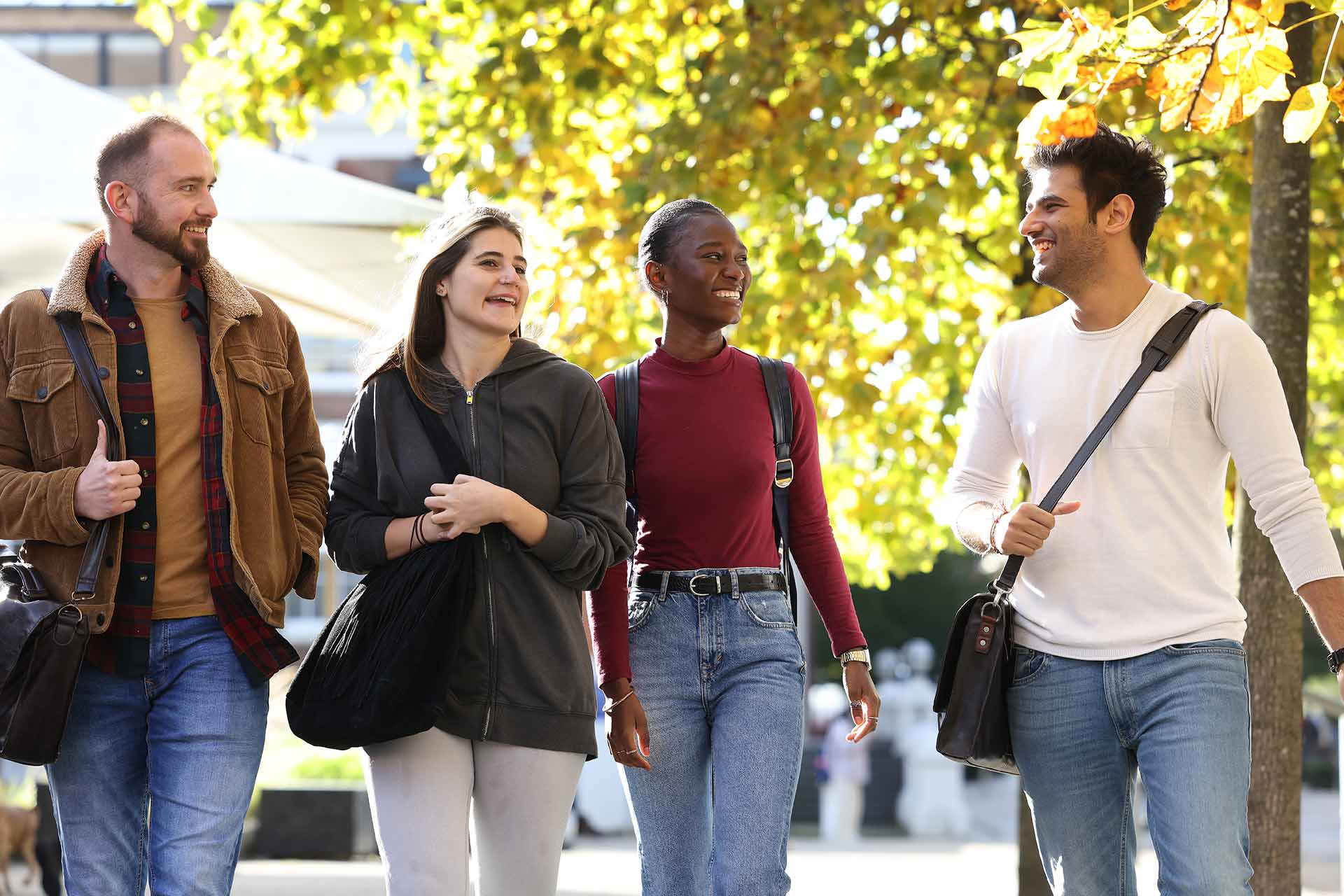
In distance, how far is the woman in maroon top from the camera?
12.3 ft

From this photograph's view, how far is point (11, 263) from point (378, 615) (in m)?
3.91

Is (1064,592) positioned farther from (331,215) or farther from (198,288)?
(331,215)

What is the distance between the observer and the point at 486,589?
3.46m

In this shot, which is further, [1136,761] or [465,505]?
[1136,761]

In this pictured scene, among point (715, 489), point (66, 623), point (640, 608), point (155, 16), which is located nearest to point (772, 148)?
point (155, 16)

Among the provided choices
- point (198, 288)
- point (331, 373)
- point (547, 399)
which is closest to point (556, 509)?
point (547, 399)

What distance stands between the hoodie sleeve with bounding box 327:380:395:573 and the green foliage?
3.51 metres

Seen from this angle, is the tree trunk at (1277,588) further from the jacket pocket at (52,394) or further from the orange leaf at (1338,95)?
the jacket pocket at (52,394)

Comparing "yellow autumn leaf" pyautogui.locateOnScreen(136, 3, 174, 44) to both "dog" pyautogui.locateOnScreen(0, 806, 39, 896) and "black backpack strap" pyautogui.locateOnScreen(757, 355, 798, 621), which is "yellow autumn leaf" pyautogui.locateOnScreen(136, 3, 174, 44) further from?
"black backpack strap" pyautogui.locateOnScreen(757, 355, 798, 621)

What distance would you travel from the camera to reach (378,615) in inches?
134

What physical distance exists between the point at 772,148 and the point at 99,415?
4180 millimetres

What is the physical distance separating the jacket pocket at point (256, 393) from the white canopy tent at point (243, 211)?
2.53m

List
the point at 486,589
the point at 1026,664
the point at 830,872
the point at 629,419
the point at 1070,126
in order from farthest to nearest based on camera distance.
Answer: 1. the point at 830,872
2. the point at 629,419
3. the point at 1026,664
4. the point at 486,589
5. the point at 1070,126

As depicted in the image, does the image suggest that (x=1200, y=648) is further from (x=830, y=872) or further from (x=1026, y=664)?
(x=830, y=872)
